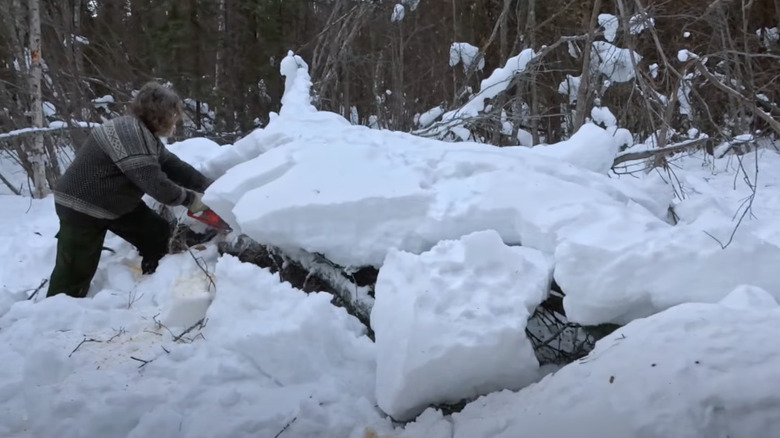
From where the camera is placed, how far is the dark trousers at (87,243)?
3.12 meters

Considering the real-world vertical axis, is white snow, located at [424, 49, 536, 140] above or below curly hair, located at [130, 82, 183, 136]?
below

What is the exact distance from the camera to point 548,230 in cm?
244

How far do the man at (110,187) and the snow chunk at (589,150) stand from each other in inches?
82.0

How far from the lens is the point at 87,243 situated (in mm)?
3182

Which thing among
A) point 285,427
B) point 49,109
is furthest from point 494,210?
point 49,109

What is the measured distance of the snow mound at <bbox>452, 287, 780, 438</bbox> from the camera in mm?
1535

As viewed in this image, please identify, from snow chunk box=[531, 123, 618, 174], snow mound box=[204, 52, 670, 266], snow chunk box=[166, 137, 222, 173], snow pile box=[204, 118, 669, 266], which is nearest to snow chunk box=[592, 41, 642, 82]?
snow chunk box=[531, 123, 618, 174]

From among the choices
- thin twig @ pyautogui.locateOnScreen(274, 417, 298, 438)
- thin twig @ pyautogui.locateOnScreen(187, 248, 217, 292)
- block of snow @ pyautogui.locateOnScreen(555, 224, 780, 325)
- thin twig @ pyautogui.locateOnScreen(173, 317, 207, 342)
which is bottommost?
thin twig @ pyautogui.locateOnScreen(173, 317, 207, 342)

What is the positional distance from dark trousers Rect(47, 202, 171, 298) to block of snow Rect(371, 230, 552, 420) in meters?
1.75

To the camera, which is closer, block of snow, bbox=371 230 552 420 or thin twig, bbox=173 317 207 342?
block of snow, bbox=371 230 552 420

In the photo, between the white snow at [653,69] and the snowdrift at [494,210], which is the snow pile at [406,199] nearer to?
the snowdrift at [494,210]

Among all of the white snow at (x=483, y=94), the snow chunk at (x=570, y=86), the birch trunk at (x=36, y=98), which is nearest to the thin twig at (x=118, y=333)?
the white snow at (x=483, y=94)

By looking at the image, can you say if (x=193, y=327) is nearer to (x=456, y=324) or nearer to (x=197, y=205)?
(x=197, y=205)

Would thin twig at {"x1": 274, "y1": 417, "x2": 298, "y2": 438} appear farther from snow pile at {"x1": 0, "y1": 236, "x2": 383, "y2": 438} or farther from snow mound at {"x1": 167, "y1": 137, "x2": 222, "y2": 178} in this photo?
snow mound at {"x1": 167, "y1": 137, "x2": 222, "y2": 178}
